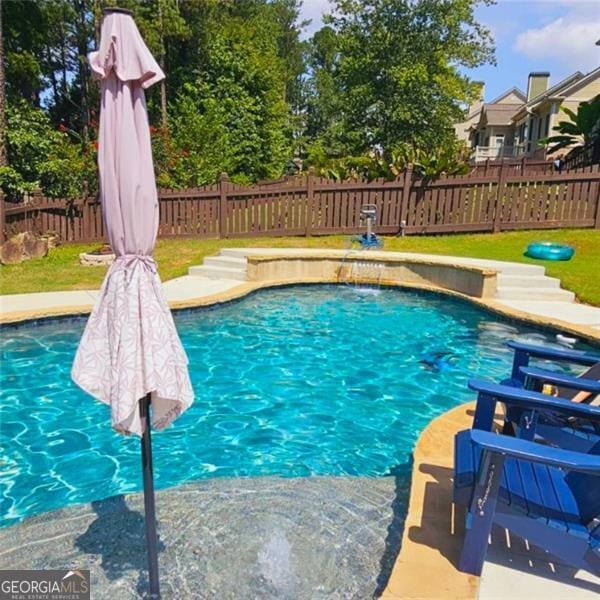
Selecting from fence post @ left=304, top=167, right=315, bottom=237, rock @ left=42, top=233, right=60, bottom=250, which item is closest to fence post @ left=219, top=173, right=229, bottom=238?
fence post @ left=304, top=167, right=315, bottom=237

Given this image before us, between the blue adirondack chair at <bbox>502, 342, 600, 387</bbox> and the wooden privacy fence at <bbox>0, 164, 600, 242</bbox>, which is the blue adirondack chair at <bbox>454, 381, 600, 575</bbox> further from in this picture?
the wooden privacy fence at <bbox>0, 164, 600, 242</bbox>

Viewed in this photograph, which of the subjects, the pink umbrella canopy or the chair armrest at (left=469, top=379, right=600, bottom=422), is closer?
the pink umbrella canopy

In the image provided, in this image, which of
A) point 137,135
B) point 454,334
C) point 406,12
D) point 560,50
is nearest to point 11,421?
point 137,135

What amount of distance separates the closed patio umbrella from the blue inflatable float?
382 inches

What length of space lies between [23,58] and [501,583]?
69.1ft

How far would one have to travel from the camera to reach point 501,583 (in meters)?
2.28

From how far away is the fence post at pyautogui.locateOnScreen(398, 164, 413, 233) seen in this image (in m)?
12.2

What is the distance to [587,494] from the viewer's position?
2.34 m

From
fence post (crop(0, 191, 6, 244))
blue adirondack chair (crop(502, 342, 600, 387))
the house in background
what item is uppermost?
the house in background

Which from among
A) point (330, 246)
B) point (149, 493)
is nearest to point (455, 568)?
point (149, 493)

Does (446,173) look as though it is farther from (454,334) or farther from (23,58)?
(23,58)

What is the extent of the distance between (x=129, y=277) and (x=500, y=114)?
41.6m

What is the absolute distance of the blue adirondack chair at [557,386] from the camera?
121 inches

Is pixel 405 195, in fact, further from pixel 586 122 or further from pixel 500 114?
pixel 500 114
